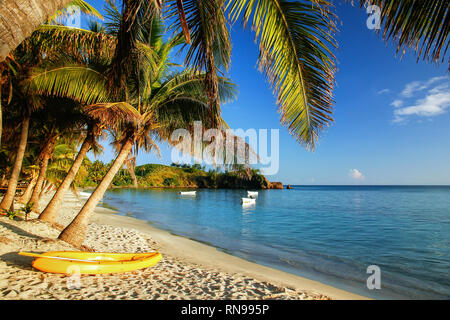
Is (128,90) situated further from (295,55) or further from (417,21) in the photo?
(417,21)

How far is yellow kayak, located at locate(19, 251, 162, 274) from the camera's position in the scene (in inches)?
153

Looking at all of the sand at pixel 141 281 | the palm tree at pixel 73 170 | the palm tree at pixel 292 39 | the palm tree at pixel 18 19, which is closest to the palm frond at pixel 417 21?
the palm tree at pixel 292 39

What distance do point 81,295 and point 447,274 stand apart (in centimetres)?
1054

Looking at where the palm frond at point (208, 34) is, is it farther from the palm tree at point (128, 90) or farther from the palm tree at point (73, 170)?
the palm tree at point (73, 170)

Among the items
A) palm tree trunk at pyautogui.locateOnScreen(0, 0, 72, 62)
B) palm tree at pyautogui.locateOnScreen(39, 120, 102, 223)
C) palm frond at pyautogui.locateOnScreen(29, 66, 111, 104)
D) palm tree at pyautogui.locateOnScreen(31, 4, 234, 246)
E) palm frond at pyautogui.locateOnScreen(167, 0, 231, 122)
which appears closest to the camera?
palm tree trunk at pyautogui.locateOnScreen(0, 0, 72, 62)

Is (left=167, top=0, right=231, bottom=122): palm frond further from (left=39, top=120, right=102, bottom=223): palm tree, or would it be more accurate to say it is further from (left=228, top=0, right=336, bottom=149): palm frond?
(left=39, top=120, right=102, bottom=223): palm tree

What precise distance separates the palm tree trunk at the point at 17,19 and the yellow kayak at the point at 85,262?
341 centimetres

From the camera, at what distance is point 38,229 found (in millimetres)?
6965

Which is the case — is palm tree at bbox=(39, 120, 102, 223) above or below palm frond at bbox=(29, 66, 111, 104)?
below

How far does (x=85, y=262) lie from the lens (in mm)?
4160

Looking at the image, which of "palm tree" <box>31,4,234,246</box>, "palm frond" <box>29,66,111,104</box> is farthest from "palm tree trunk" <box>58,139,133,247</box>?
"palm frond" <box>29,66,111,104</box>

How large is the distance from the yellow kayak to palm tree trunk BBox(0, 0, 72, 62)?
11.2 feet

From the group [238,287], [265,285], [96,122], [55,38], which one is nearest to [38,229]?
[96,122]

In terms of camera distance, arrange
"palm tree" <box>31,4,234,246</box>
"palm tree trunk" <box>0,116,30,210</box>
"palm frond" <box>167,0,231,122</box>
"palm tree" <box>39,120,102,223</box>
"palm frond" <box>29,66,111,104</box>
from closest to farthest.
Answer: "palm frond" <box>167,0,231,122</box> < "palm tree" <box>31,4,234,246</box> < "palm frond" <box>29,66,111,104</box> < "palm tree" <box>39,120,102,223</box> < "palm tree trunk" <box>0,116,30,210</box>
